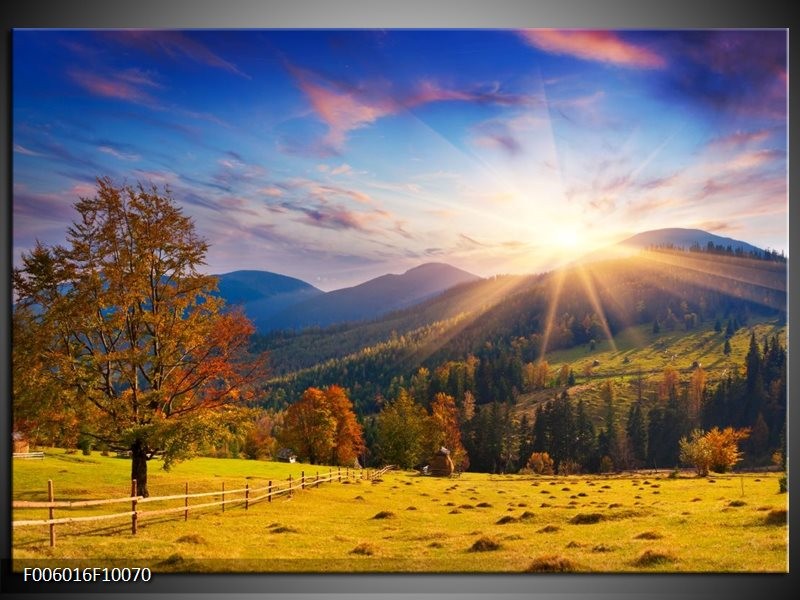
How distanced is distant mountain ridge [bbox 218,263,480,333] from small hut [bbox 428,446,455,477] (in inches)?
120

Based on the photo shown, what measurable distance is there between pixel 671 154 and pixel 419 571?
28.5 feet

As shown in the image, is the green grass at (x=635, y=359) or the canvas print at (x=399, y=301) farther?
the green grass at (x=635, y=359)

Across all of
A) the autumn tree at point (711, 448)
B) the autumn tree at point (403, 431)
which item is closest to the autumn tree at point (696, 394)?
the autumn tree at point (711, 448)

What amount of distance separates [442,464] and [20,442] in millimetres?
7529

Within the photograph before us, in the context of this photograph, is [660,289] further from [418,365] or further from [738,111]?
[418,365]

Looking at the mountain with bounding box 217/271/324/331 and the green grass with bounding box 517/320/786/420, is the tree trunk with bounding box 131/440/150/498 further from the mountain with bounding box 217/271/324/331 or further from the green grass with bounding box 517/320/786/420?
the green grass with bounding box 517/320/786/420

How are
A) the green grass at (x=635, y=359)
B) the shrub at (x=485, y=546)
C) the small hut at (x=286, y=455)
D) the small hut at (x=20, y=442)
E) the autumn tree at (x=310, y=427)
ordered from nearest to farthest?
the small hut at (x=20, y=442) < the shrub at (x=485, y=546) < the green grass at (x=635, y=359) < the autumn tree at (x=310, y=427) < the small hut at (x=286, y=455)

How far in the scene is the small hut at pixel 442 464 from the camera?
11586mm

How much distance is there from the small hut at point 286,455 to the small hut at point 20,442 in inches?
168

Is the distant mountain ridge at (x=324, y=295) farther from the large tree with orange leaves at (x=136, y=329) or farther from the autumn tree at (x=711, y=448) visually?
the autumn tree at (x=711, y=448)

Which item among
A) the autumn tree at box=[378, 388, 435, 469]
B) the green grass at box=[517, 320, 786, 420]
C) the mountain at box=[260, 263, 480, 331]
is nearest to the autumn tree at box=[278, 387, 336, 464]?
the autumn tree at box=[378, 388, 435, 469]

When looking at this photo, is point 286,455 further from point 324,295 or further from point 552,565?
point 552,565

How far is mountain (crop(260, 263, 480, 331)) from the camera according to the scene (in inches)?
442

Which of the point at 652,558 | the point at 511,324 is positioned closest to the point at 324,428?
the point at 511,324
